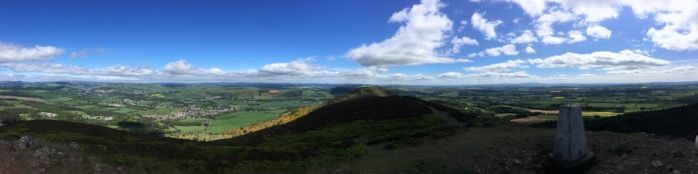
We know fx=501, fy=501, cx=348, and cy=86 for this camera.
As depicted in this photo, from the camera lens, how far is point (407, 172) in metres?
33.1

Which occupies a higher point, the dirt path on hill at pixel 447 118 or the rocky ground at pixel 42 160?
the rocky ground at pixel 42 160

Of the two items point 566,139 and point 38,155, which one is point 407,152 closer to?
point 566,139

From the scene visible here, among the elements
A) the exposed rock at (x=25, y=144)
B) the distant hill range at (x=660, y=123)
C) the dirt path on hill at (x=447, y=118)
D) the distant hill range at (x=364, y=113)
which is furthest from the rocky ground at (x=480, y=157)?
the distant hill range at (x=364, y=113)

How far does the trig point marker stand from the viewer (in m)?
31.1

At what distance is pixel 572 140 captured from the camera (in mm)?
31047

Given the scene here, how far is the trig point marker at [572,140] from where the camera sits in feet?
102

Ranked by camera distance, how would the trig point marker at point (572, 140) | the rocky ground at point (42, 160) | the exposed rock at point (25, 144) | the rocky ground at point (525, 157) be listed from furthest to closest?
the exposed rock at point (25, 144)
the trig point marker at point (572, 140)
the rocky ground at point (525, 157)
the rocky ground at point (42, 160)

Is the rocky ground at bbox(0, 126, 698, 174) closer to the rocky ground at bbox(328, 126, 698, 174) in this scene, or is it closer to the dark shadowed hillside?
the rocky ground at bbox(328, 126, 698, 174)

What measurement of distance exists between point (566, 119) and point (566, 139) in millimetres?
1261

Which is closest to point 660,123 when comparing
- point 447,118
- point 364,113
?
point 447,118

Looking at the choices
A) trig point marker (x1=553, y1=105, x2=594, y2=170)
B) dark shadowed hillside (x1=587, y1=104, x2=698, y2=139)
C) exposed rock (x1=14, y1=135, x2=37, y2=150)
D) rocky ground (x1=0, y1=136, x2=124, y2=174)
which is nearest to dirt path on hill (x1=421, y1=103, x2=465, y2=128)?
dark shadowed hillside (x1=587, y1=104, x2=698, y2=139)

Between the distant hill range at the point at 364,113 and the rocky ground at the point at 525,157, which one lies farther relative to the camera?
the distant hill range at the point at 364,113

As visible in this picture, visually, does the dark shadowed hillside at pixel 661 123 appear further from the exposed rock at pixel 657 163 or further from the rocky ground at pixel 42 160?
the rocky ground at pixel 42 160

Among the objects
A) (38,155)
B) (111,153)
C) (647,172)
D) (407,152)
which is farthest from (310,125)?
(647,172)
